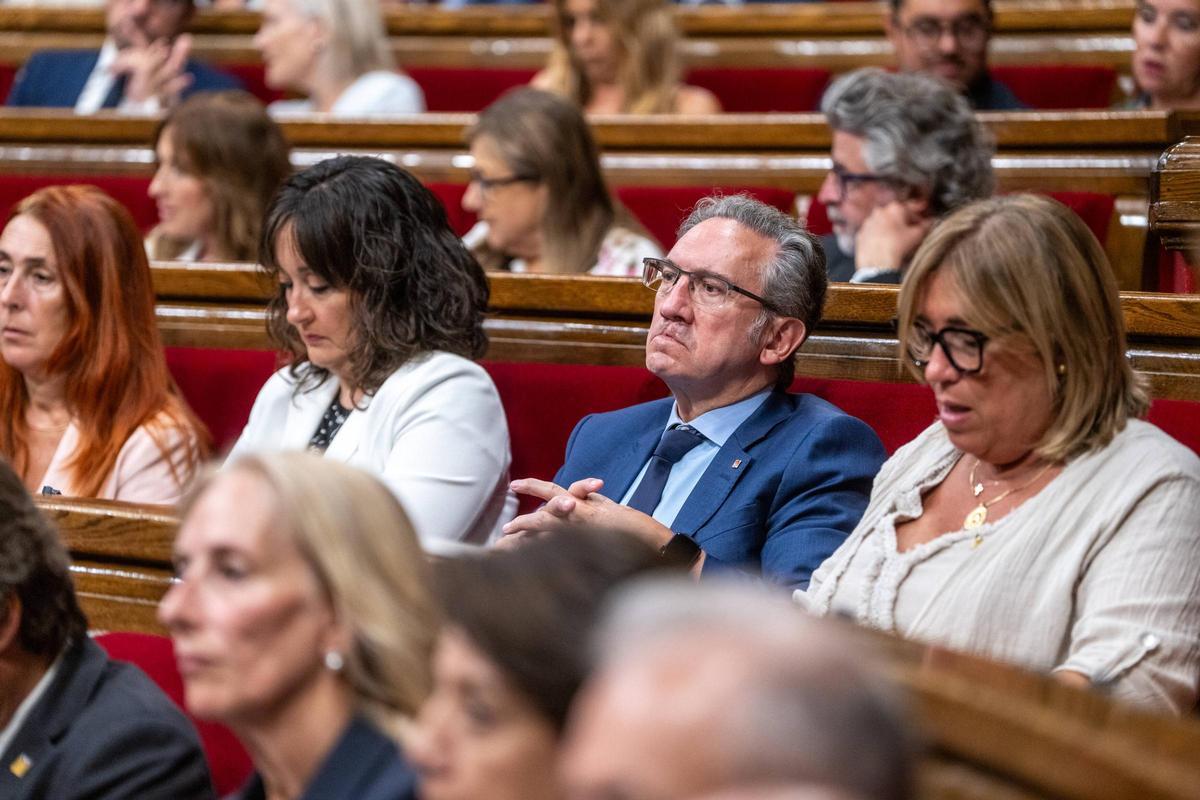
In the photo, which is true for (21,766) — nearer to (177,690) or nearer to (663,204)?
(177,690)

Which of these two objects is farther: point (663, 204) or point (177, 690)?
point (663, 204)

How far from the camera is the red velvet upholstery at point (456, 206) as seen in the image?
6.11 ft

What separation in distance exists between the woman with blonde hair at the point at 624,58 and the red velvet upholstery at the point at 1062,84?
0.38 metres

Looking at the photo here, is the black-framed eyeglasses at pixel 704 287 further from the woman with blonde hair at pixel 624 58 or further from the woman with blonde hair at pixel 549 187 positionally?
the woman with blonde hair at pixel 624 58

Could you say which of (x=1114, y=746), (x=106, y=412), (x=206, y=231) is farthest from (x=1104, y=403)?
(x=206, y=231)

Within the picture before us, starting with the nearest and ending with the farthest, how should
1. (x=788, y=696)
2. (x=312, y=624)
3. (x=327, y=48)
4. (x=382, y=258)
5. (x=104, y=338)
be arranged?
(x=788, y=696) < (x=312, y=624) < (x=382, y=258) < (x=104, y=338) < (x=327, y=48)

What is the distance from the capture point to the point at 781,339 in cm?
120

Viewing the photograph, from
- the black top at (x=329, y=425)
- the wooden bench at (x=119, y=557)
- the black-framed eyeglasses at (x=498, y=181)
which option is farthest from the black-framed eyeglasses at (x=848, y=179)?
the wooden bench at (x=119, y=557)

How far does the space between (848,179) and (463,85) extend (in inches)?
38.4

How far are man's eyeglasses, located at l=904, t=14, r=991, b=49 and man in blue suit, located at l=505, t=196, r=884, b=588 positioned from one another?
67 cm

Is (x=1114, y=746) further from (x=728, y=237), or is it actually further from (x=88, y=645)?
(x=728, y=237)

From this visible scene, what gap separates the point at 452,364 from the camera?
128cm

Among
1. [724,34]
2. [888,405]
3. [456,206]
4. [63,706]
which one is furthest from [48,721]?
[724,34]

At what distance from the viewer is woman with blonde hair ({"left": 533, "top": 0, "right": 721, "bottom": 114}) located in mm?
2066
